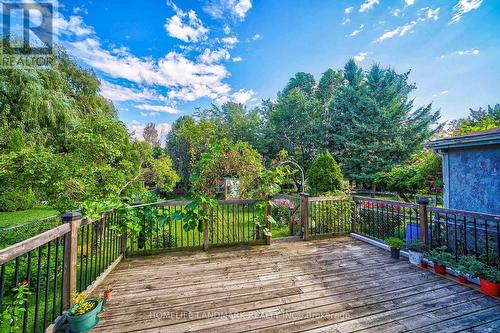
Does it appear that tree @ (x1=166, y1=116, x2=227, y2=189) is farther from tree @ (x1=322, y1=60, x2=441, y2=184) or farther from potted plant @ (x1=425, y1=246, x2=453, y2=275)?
potted plant @ (x1=425, y1=246, x2=453, y2=275)

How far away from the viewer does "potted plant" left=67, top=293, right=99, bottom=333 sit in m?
1.61

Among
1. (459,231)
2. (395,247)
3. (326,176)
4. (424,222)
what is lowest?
(395,247)

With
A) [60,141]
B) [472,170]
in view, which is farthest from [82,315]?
[60,141]

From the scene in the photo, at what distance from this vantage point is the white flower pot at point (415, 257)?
292cm

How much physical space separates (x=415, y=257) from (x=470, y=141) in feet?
7.07

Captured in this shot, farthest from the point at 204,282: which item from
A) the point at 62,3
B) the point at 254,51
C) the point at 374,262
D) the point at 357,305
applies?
the point at 254,51

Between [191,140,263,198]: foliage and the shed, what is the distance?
3565 mm

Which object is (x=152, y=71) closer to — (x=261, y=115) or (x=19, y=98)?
(x=19, y=98)

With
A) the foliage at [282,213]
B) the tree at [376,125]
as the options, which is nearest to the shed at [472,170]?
the foliage at [282,213]

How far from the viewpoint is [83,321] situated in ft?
5.38

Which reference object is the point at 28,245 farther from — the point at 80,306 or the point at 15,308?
the point at 80,306

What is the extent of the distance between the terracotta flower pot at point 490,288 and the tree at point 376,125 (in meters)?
12.3

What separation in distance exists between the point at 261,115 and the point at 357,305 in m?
19.8

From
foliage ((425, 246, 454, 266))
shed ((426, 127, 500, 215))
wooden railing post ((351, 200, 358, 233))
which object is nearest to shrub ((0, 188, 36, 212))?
wooden railing post ((351, 200, 358, 233))
